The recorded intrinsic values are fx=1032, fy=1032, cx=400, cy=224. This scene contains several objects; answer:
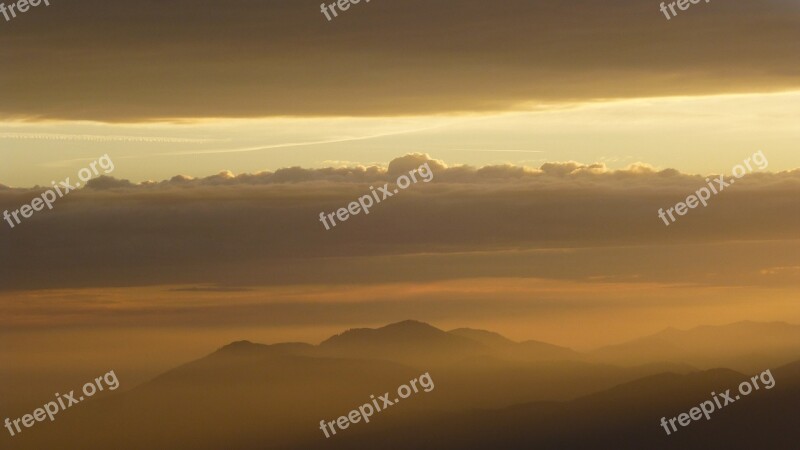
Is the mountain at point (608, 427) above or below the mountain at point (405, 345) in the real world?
below

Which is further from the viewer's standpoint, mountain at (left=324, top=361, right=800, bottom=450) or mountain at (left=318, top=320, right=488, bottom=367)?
mountain at (left=318, top=320, right=488, bottom=367)

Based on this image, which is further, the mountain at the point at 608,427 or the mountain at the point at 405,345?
the mountain at the point at 405,345

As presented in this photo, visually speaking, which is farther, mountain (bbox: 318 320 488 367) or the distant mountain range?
mountain (bbox: 318 320 488 367)

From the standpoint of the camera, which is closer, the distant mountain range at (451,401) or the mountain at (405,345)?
the distant mountain range at (451,401)

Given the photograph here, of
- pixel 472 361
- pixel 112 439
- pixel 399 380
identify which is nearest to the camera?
pixel 112 439

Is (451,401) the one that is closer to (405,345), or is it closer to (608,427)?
(608,427)

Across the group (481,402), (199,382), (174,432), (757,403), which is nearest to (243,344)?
(199,382)

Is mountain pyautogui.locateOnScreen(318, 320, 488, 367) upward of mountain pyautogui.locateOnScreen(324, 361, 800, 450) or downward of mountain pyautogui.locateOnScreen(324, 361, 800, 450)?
upward

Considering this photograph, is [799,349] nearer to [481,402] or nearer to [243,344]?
[481,402]
